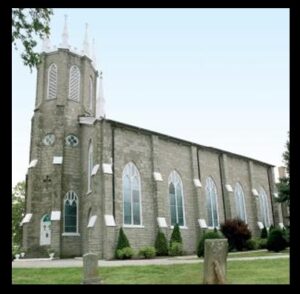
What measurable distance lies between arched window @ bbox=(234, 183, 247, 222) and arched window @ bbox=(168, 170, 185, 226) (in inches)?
306

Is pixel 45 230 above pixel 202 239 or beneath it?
above

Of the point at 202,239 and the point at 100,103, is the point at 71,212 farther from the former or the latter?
the point at 100,103

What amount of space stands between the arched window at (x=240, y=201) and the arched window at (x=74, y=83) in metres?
17.3

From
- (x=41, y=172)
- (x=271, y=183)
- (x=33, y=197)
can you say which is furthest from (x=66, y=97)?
(x=271, y=183)

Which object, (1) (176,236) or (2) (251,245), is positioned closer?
(1) (176,236)

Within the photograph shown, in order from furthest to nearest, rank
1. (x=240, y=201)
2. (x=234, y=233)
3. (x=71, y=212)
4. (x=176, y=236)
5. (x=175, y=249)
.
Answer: (x=240, y=201)
(x=71, y=212)
(x=234, y=233)
(x=176, y=236)
(x=175, y=249)

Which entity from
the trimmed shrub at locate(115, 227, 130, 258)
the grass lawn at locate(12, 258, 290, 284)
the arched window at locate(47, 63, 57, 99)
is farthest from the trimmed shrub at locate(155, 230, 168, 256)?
the arched window at locate(47, 63, 57, 99)

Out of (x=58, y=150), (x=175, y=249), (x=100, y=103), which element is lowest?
(x=175, y=249)

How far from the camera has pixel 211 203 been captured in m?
32.4

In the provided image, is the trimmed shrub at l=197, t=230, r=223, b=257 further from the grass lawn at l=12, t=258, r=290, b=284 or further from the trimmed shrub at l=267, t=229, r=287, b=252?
the grass lawn at l=12, t=258, r=290, b=284

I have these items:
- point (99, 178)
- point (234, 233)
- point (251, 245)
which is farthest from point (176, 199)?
point (99, 178)

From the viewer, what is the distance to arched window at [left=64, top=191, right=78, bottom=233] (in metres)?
26.9

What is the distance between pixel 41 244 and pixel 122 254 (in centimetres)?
758

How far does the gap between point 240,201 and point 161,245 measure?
13.3 meters
